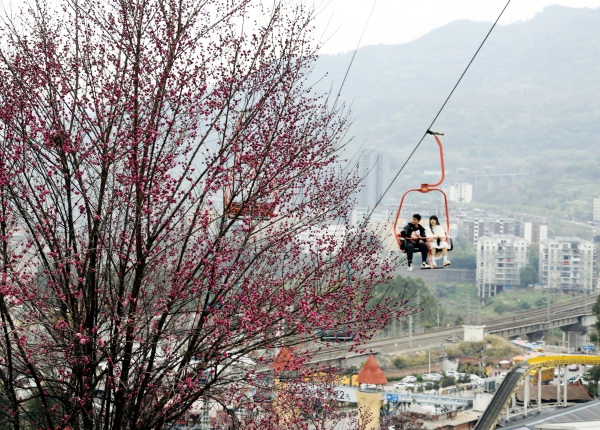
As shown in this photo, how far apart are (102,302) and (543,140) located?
157m

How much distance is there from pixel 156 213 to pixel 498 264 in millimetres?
93621

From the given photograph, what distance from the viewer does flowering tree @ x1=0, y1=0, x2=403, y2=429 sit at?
157 inches

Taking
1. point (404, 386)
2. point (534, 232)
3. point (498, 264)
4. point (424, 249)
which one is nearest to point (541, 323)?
point (404, 386)

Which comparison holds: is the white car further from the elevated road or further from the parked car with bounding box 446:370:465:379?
the parked car with bounding box 446:370:465:379

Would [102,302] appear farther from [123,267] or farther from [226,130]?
[226,130]

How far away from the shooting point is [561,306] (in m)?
76.9

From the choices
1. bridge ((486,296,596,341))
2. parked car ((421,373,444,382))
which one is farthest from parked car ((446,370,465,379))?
bridge ((486,296,596,341))

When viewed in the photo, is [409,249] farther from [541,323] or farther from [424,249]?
[541,323]

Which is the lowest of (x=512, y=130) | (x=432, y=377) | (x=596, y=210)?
(x=432, y=377)

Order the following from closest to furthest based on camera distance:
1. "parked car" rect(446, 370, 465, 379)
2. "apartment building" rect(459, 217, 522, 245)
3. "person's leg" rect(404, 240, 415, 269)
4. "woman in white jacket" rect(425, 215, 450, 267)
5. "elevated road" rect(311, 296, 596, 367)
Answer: "person's leg" rect(404, 240, 415, 269) → "woman in white jacket" rect(425, 215, 450, 267) → "parked car" rect(446, 370, 465, 379) → "elevated road" rect(311, 296, 596, 367) → "apartment building" rect(459, 217, 522, 245)

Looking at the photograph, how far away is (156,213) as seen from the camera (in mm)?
4055

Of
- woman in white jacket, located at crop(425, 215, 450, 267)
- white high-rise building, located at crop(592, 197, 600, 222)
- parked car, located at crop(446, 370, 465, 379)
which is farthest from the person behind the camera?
white high-rise building, located at crop(592, 197, 600, 222)

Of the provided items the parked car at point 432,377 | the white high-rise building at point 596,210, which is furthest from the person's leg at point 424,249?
the white high-rise building at point 596,210

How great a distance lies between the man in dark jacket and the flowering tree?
2.18 ft
